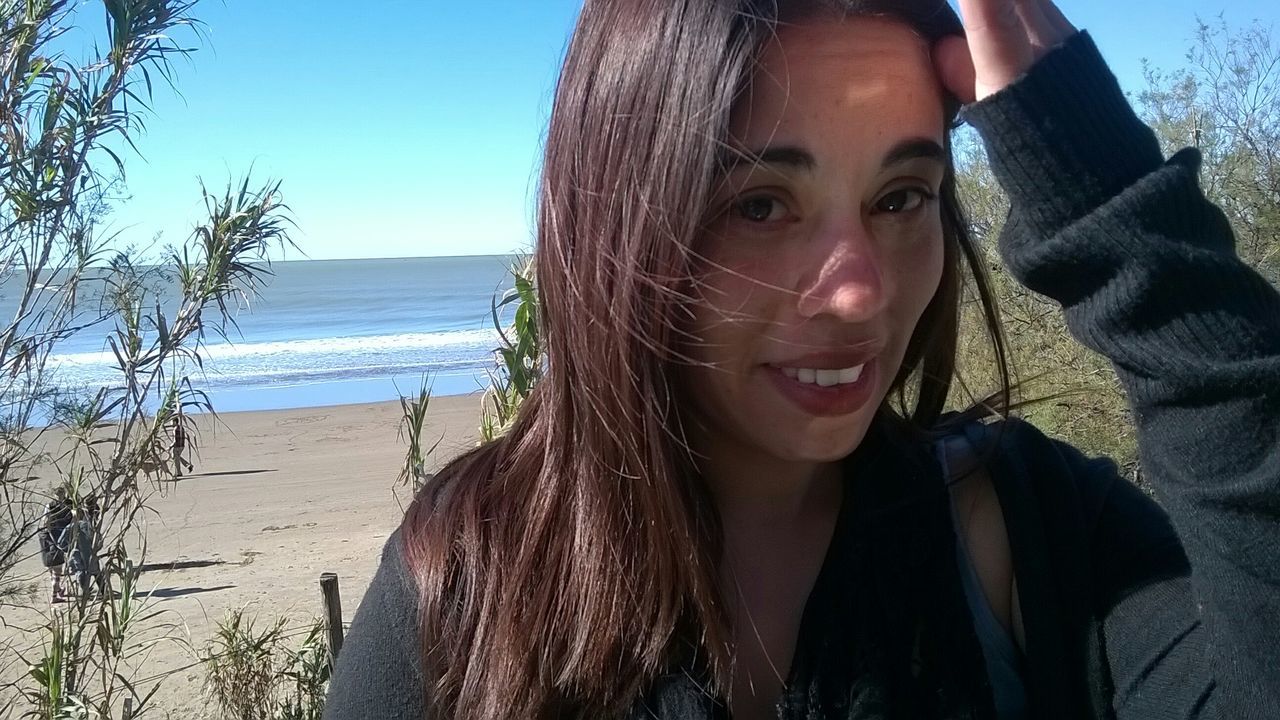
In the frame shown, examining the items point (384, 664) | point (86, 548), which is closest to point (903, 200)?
point (384, 664)

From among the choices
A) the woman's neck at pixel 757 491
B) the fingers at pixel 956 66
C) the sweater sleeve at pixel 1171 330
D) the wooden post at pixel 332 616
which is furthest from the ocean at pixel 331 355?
the sweater sleeve at pixel 1171 330

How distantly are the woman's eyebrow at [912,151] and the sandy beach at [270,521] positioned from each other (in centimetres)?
263

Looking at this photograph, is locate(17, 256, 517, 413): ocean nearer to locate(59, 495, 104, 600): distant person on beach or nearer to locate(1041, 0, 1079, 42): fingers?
locate(59, 495, 104, 600): distant person on beach

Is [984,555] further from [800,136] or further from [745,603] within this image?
[800,136]

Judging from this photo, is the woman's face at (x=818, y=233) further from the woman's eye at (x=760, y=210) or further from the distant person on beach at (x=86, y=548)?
the distant person on beach at (x=86, y=548)

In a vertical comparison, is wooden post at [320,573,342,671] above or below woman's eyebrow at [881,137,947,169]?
below

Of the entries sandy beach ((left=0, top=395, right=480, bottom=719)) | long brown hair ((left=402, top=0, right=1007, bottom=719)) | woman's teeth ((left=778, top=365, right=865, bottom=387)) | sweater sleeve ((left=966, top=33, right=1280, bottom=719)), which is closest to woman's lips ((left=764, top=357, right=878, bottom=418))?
woman's teeth ((left=778, top=365, right=865, bottom=387))

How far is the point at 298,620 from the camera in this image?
6.55 metres

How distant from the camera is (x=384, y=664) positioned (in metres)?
1.15

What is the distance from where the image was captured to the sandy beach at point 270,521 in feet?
21.5

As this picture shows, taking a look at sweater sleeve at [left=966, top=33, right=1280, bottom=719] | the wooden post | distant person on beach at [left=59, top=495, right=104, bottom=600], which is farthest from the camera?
the wooden post

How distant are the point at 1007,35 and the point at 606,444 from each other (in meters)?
0.72

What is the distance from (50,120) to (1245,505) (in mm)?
3540

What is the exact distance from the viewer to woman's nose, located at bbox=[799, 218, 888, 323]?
1063mm
